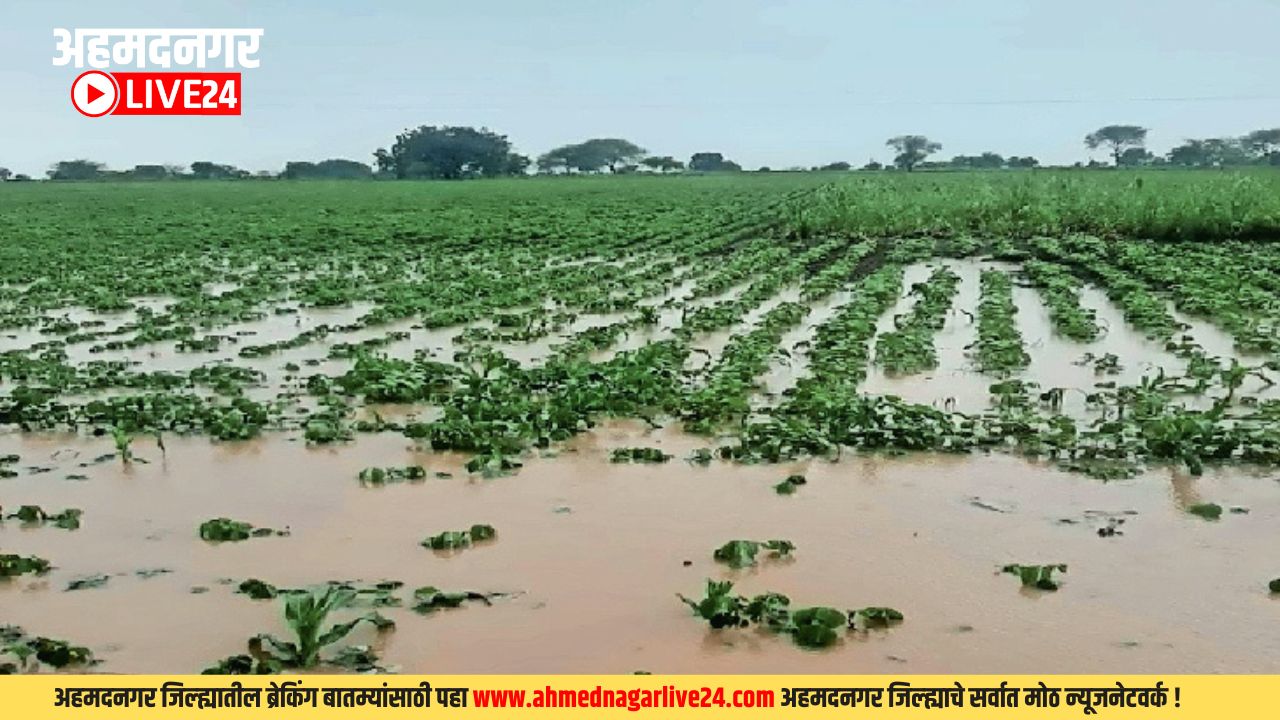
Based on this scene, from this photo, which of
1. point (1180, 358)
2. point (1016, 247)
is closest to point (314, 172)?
point (1016, 247)

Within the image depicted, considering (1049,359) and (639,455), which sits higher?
(1049,359)

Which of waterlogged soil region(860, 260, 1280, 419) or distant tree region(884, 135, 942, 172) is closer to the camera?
waterlogged soil region(860, 260, 1280, 419)

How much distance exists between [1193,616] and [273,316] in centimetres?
1112

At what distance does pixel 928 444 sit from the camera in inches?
289

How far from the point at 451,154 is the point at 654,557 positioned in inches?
3491

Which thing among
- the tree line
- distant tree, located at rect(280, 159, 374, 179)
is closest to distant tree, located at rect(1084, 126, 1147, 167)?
the tree line

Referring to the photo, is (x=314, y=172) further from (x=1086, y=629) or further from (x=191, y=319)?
(x=1086, y=629)

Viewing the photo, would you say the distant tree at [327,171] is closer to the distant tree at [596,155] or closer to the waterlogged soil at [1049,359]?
the distant tree at [596,155]

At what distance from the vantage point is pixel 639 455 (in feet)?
23.9

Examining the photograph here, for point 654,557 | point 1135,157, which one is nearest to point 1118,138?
point 1135,157

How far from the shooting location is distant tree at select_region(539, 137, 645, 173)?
4729 inches

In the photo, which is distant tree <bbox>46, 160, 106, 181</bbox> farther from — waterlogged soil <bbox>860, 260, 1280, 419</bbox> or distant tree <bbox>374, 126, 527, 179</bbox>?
waterlogged soil <bbox>860, 260, 1280, 419</bbox>

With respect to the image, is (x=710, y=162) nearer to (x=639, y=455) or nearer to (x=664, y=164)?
(x=664, y=164)

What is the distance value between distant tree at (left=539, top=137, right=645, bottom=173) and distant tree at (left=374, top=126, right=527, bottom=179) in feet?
73.6
